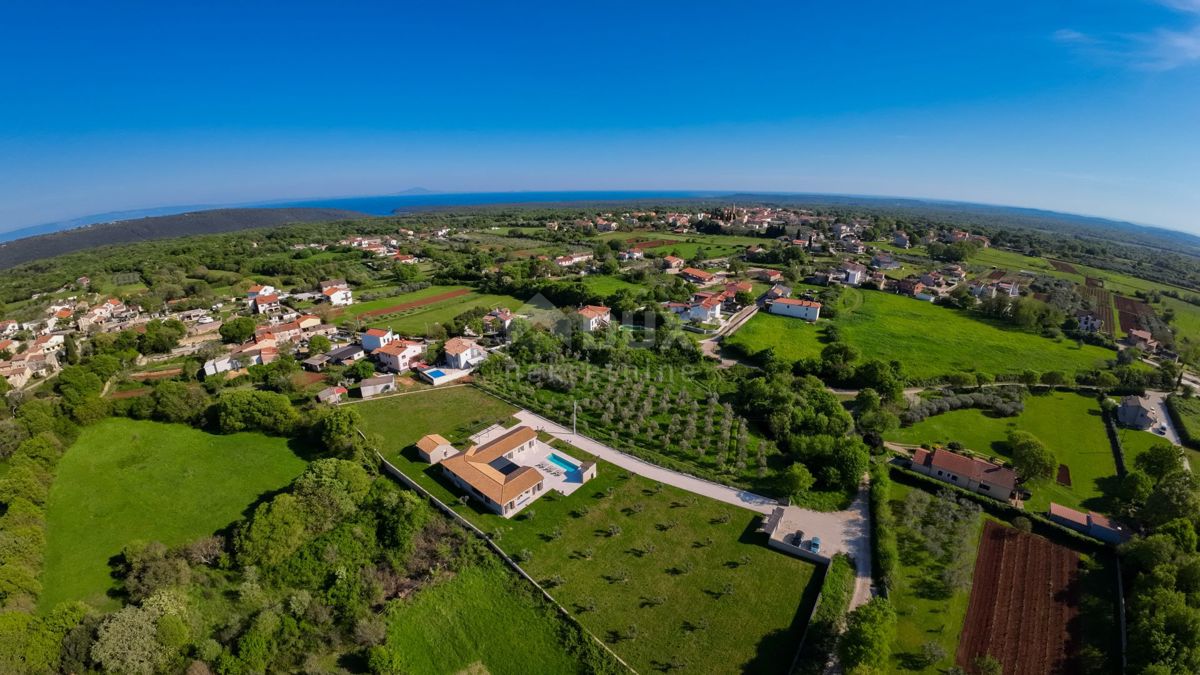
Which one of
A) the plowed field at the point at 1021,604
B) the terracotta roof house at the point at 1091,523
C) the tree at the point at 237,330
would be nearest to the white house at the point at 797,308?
the terracotta roof house at the point at 1091,523

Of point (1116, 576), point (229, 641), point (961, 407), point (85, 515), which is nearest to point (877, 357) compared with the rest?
point (961, 407)

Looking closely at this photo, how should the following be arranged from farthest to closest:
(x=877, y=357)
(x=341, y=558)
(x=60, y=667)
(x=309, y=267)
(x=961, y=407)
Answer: (x=309, y=267)
(x=877, y=357)
(x=961, y=407)
(x=341, y=558)
(x=60, y=667)

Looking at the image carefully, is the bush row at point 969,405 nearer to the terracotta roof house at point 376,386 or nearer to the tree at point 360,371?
the terracotta roof house at point 376,386

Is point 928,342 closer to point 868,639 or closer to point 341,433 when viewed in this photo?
point 868,639

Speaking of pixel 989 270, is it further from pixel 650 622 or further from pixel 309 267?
pixel 309 267

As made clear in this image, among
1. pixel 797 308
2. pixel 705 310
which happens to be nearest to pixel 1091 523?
pixel 705 310

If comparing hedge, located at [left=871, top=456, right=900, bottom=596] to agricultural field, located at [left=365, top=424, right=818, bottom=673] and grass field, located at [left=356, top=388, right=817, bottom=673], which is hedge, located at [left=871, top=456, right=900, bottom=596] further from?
agricultural field, located at [left=365, top=424, right=818, bottom=673]

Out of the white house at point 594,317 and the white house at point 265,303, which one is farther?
the white house at point 265,303
